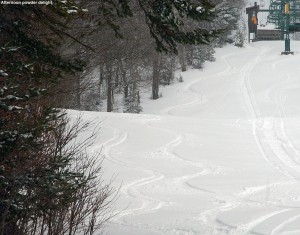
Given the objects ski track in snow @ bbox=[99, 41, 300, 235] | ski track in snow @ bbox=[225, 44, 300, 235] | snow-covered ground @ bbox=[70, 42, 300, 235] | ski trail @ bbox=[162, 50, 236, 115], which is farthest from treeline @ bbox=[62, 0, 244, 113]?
ski track in snow @ bbox=[225, 44, 300, 235]

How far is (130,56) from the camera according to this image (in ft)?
55.4

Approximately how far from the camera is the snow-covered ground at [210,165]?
356 inches

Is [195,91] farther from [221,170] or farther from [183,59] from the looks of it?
[221,170]

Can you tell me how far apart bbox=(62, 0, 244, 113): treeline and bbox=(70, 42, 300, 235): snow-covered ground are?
2.15 metres

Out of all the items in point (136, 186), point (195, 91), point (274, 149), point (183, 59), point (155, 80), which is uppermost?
point (183, 59)

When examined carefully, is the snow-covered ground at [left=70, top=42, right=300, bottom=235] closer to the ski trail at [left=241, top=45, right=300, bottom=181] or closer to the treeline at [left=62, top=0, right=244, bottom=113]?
the ski trail at [left=241, top=45, right=300, bottom=181]

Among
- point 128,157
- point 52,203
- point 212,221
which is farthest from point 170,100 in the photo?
point 52,203

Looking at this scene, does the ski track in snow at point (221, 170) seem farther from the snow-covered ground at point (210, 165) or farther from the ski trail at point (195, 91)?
the ski trail at point (195, 91)

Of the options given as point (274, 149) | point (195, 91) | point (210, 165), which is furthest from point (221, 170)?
point (195, 91)

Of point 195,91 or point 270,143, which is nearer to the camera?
point 270,143

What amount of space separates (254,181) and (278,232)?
4.30 metres

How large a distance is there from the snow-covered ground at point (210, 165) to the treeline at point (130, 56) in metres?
2.15

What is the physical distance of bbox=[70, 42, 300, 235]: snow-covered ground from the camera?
9031 millimetres

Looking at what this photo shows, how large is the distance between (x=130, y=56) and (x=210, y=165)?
4.79 metres
